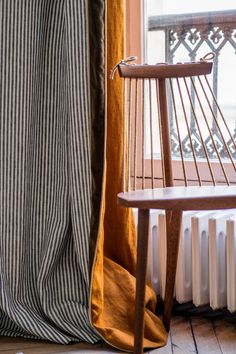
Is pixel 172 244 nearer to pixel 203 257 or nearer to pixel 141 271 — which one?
pixel 203 257

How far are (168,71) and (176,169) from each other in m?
0.47

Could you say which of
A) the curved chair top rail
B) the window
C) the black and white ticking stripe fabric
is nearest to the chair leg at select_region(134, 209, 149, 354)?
the black and white ticking stripe fabric

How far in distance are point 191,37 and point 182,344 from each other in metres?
1.13

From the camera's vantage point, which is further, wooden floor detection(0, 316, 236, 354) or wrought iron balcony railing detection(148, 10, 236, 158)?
wrought iron balcony railing detection(148, 10, 236, 158)

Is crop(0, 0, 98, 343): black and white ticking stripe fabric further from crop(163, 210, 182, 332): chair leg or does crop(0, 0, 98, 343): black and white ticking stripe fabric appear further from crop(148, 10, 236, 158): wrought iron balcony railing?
crop(148, 10, 236, 158): wrought iron balcony railing

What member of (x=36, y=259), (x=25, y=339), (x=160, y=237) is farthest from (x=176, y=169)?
(x=25, y=339)

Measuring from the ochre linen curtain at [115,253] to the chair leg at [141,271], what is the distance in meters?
0.23

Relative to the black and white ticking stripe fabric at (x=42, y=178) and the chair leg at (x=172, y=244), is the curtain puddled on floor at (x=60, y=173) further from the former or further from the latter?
the chair leg at (x=172, y=244)

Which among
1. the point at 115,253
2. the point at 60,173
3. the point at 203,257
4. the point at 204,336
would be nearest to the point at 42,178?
the point at 60,173

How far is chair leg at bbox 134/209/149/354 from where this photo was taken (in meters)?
1.60

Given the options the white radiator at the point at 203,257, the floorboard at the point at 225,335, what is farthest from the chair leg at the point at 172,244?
the floorboard at the point at 225,335

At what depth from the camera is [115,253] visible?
213 centimetres

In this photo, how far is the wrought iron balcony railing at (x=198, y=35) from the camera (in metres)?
2.17

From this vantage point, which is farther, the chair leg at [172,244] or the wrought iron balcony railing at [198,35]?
the wrought iron balcony railing at [198,35]
